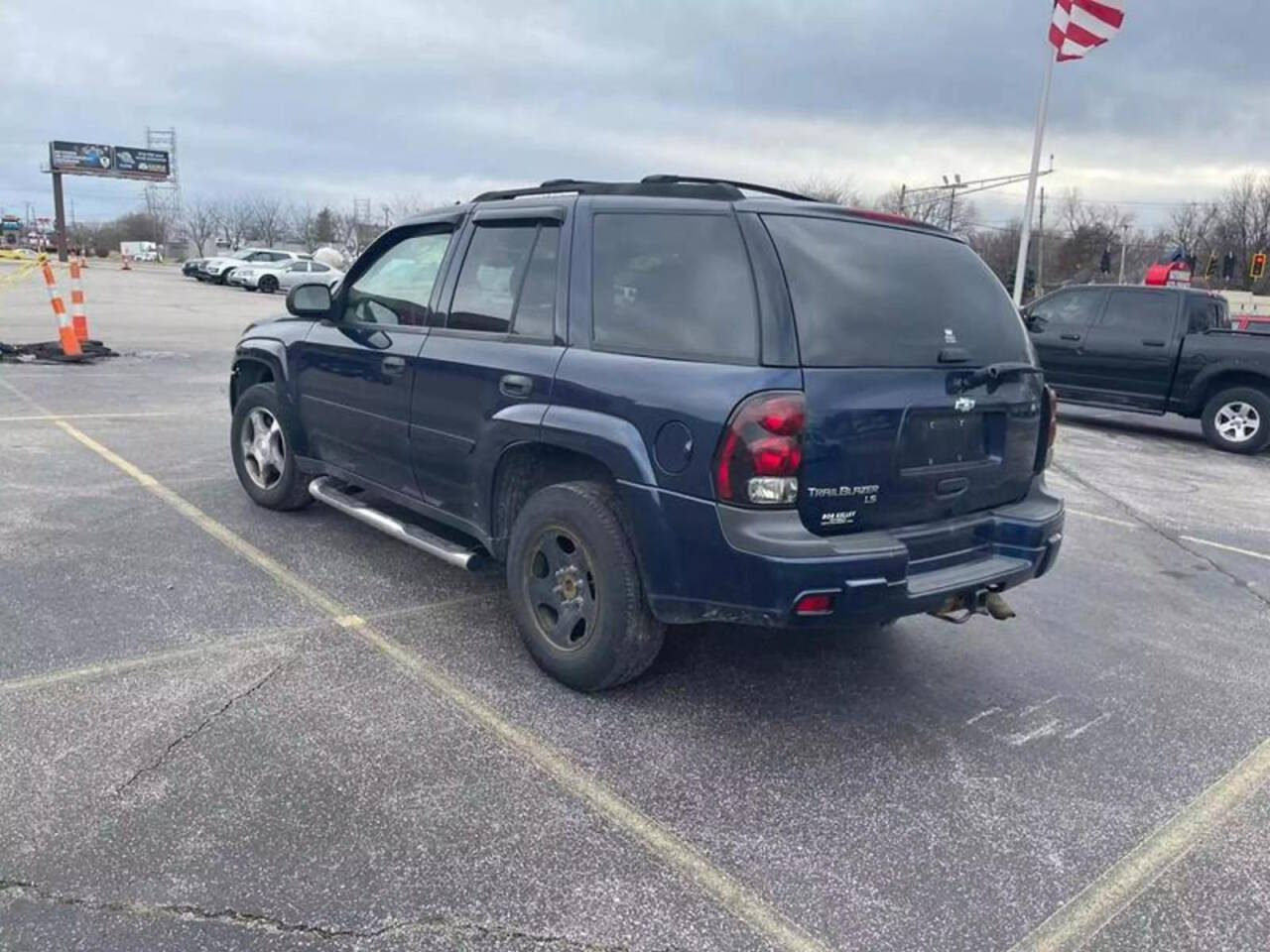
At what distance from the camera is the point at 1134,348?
11438 mm

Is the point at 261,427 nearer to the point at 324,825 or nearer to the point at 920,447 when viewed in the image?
the point at 324,825

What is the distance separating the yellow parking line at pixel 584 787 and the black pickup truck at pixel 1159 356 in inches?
400

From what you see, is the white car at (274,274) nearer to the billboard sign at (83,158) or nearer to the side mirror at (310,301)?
the side mirror at (310,301)

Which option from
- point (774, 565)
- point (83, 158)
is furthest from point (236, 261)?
point (83, 158)

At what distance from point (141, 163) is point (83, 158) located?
5477 millimetres

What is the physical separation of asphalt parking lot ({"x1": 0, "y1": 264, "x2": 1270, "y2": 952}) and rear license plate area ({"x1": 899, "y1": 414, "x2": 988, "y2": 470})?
1.03 meters

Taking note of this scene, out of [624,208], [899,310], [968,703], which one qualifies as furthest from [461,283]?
[968,703]

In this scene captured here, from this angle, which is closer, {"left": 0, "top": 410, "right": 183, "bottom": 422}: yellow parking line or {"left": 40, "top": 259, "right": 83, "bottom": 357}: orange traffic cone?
{"left": 0, "top": 410, "right": 183, "bottom": 422}: yellow parking line

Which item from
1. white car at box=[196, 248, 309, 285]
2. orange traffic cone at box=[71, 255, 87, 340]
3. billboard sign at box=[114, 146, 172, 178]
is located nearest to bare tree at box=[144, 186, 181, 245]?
billboard sign at box=[114, 146, 172, 178]

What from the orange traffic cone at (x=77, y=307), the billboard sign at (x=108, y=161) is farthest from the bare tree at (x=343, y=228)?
Answer: the orange traffic cone at (x=77, y=307)

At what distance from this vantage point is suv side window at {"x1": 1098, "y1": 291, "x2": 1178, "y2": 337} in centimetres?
1135

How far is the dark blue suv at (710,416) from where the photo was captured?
3.12 metres

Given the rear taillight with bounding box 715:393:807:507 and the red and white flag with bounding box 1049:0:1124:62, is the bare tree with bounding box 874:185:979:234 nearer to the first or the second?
the red and white flag with bounding box 1049:0:1124:62

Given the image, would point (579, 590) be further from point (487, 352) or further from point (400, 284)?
point (400, 284)
